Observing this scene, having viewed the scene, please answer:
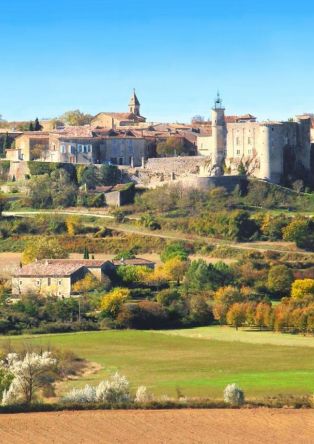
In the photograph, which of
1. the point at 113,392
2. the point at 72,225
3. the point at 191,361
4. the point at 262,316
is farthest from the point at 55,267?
the point at 113,392

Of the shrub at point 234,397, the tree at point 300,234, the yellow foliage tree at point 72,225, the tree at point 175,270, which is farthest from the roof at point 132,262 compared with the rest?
the shrub at point 234,397

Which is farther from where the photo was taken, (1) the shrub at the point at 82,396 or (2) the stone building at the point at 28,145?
(2) the stone building at the point at 28,145

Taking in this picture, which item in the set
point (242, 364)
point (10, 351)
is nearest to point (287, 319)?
point (242, 364)

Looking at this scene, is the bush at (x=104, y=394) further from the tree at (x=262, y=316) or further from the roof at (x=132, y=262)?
the roof at (x=132, y=262)

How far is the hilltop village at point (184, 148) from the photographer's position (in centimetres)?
7081

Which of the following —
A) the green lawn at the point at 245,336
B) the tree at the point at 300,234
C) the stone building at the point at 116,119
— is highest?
the stone building at the point at 116,119

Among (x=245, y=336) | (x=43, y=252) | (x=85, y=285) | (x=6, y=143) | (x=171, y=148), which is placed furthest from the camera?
(x=6, y=143)

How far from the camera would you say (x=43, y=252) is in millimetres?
64312

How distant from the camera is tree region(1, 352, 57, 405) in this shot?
128 ft

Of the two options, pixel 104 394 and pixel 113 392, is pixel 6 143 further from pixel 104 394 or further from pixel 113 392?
pixel 104 394

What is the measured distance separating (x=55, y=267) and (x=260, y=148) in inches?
554

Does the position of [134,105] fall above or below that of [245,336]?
above

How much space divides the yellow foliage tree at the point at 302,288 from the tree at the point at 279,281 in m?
0.56

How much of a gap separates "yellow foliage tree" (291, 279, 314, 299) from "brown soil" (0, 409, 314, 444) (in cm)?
2098
